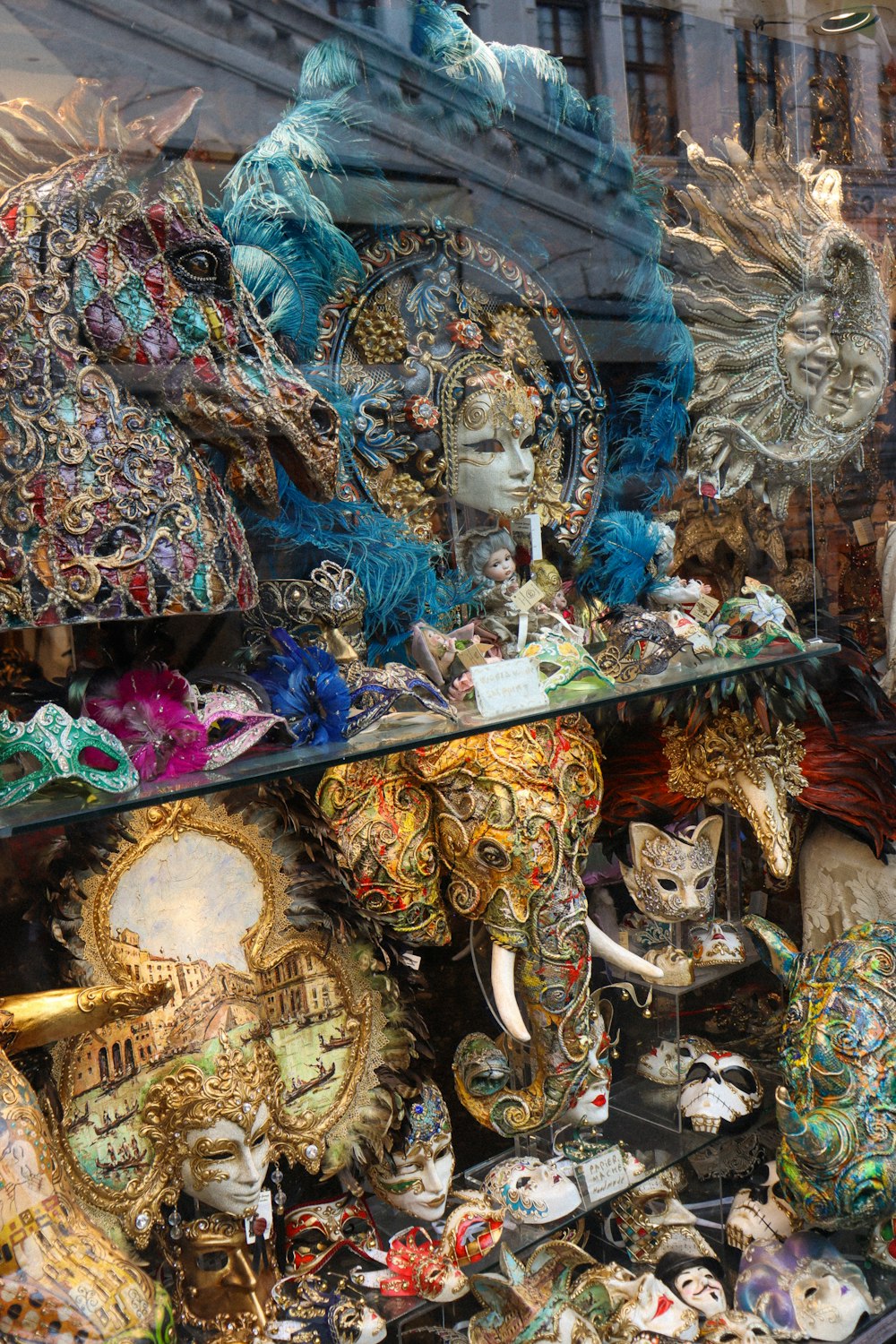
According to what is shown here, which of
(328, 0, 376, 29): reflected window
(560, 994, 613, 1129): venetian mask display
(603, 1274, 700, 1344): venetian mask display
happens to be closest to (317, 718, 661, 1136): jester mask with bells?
(560, 994, 613, 1129): venetian mask display

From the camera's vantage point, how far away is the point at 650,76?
222cm

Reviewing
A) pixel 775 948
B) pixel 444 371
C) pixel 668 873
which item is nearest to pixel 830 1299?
pixel 775 948

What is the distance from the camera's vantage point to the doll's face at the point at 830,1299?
6.93 feet

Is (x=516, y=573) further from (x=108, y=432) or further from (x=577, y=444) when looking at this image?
(x=108, y=432)

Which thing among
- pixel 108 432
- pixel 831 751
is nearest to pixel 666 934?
pixel 831 751

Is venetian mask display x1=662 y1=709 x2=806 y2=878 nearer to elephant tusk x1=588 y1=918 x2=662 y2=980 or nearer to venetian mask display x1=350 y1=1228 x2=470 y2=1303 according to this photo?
elephant tusk x1=588 y1=918 x2=662 y2=980

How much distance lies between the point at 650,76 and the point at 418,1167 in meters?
1.79

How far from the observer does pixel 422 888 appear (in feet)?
6.08

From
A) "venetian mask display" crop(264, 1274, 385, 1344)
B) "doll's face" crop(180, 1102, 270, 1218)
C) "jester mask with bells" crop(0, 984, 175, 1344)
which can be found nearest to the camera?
"jester mask with bells" crop(0, 984, 175, 1344)

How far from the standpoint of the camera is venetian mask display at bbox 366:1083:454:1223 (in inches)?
72.9

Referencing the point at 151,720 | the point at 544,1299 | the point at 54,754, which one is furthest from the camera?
the point at 544,1299

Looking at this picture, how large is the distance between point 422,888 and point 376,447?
638 mm

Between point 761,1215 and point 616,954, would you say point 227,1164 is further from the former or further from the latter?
point 761,1215

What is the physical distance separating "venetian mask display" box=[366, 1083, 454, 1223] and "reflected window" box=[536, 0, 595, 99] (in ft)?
5.27
